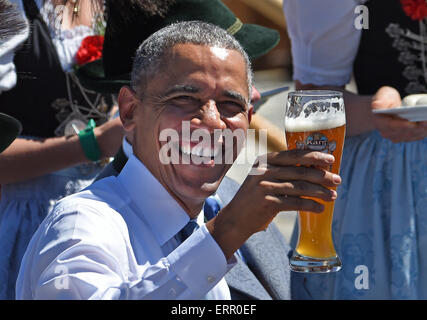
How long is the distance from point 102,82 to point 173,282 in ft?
3.21

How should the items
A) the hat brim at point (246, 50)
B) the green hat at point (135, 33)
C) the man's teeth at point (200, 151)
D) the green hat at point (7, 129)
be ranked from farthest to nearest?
the hat brim at point (246, 50)
the green hat at point (135, 33)
the man's teeth at point (200, 151)
the green hat at point (7, 129)

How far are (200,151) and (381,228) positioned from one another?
1.15 m

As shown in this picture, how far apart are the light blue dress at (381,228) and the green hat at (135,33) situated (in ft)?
2.13

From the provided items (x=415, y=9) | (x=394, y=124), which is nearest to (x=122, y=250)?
(x=394, y=124)

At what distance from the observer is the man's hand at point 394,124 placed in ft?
7.33

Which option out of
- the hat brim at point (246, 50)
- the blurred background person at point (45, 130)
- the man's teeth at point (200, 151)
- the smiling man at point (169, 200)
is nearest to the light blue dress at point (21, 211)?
the blurred background person at point (45, 130)

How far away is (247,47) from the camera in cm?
219

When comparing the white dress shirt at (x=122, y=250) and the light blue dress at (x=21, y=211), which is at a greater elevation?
the white dress shirt at (x=122, y=250)

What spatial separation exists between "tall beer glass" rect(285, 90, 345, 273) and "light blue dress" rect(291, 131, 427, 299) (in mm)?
811

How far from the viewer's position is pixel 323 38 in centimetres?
251

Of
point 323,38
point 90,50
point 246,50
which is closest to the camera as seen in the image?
point 246,50

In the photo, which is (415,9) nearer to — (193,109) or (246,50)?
(246,50)

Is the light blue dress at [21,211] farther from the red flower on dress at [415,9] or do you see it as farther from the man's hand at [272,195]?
the red flower on dress at [415,9]
